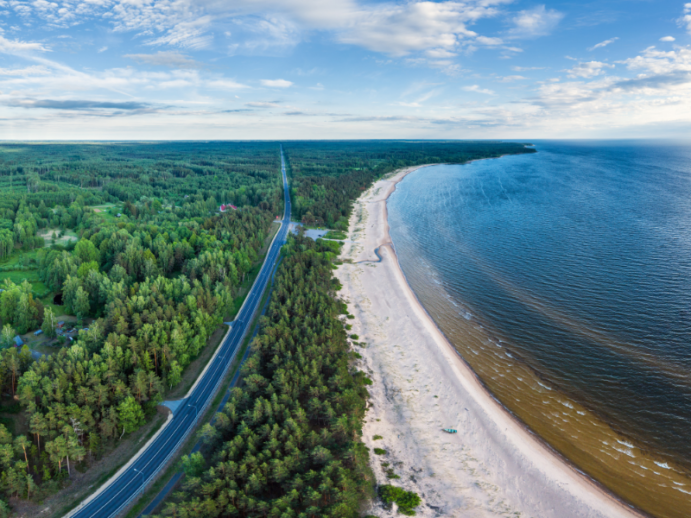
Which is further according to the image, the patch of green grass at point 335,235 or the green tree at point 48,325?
the patch of green grass at point 335,235

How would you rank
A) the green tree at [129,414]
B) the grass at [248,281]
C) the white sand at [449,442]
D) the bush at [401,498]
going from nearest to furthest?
the bush at [401,498], the white sand at [449,442], the green tree at [129,414], the grass at [248,281]

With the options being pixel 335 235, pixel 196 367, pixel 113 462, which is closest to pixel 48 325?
pixel 196 367

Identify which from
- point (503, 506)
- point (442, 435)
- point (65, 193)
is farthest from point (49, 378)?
point (65, 193)

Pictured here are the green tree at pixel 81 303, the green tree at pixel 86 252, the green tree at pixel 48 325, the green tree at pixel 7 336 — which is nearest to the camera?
the green tree at pixel 7 336

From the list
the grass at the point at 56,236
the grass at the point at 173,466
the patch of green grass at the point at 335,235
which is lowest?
the grass at the point at 173,466

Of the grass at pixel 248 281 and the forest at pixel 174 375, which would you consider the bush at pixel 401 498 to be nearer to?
the forest at pixel 174 375

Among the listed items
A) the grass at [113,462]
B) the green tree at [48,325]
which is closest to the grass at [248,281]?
the grass at [113,462]

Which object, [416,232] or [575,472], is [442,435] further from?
[416,232]

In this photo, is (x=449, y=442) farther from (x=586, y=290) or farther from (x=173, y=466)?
(x=586, y=290)
